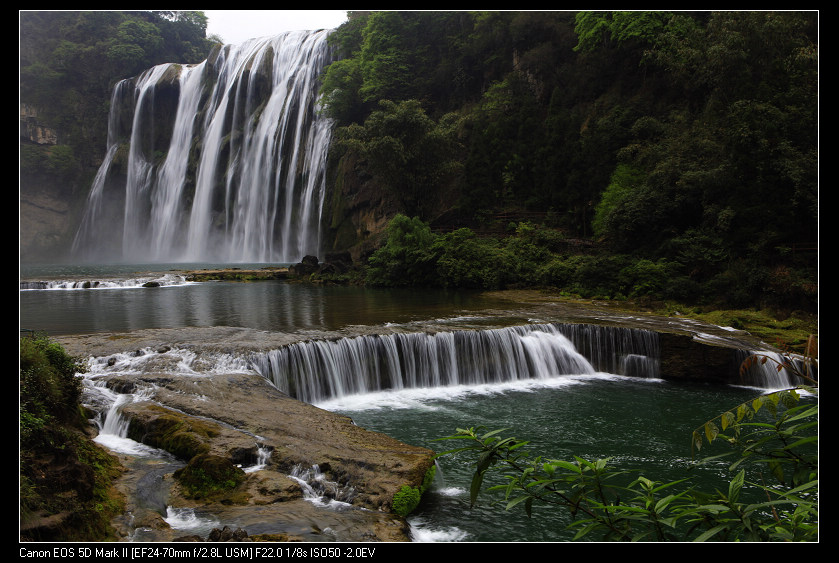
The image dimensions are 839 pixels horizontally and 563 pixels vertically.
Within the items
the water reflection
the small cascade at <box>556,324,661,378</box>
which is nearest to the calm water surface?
the water reflection

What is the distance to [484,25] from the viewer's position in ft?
116

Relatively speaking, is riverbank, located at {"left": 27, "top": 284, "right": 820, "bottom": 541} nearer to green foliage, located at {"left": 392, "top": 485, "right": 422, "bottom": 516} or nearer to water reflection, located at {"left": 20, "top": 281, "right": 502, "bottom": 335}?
green foliage, located at {"left": 392, "top": 485, "right": 422, "bottom": 516}

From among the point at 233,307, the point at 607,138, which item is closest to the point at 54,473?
the point at 233,307

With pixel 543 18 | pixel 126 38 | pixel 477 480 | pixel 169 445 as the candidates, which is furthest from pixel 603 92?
pixel 126 38

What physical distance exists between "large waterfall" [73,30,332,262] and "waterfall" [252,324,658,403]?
27.8 meters

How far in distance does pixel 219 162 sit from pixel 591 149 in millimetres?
31422

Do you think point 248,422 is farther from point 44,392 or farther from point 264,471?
point 44,392

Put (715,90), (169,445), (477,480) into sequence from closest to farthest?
(477,480) < (169,445) < (715,90)

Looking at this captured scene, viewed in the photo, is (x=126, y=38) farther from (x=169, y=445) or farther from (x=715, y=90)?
(x=169, y=445)

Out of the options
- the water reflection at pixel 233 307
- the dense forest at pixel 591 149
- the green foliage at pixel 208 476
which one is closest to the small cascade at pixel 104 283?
the water reflection at pixel 233 307

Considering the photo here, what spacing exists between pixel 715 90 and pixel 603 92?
26.7ft

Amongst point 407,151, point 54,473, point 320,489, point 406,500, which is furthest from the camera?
point 407,151

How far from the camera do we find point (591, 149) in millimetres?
26500

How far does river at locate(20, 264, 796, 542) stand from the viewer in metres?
5.85
